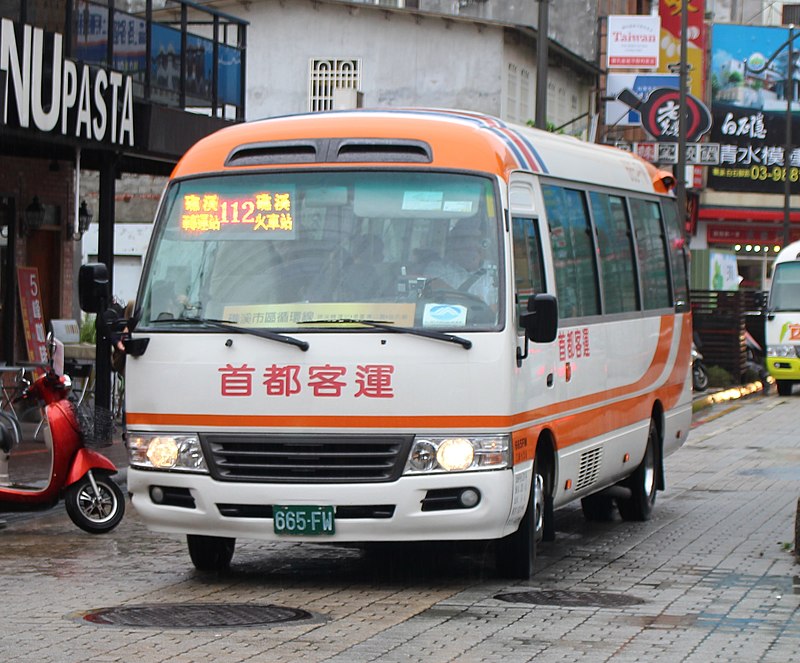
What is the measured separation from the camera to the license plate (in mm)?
9281

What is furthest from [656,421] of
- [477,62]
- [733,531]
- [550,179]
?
[477,62]

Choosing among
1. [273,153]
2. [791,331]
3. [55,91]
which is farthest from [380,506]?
[791,331]

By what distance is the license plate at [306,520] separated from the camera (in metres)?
9.28

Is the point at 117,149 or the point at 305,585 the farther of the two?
the point at 117,149

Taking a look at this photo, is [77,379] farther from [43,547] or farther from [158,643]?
[158,643]

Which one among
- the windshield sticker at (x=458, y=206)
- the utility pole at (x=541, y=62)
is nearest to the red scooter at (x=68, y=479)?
the windshield sticker at (x=458, y=206)

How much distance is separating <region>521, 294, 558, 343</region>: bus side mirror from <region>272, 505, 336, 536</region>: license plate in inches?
61.3

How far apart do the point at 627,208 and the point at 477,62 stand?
92.2 ft

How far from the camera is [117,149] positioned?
1820 centimetres

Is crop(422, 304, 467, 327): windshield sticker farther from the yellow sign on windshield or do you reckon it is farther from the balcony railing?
the balcony railing

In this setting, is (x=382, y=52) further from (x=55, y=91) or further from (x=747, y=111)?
(x=55, y=91)

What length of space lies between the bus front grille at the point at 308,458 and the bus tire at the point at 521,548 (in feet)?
3.72

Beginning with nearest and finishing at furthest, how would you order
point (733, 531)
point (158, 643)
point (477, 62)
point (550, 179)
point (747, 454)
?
point (158, 643)
point (550, 179)
point (733, 531)
point (747, 454)
point (477, 62)

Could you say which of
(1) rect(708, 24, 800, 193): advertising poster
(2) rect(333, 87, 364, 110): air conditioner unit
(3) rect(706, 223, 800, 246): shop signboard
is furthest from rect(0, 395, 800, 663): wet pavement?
(3) rect(706, 223, 800, 246): shop signboard
